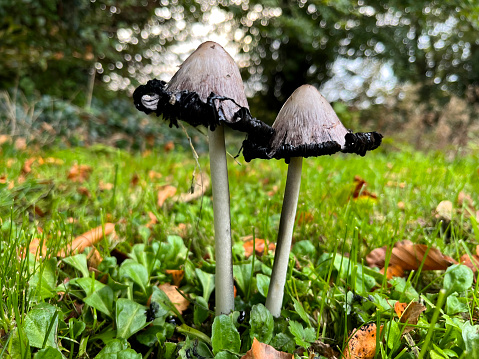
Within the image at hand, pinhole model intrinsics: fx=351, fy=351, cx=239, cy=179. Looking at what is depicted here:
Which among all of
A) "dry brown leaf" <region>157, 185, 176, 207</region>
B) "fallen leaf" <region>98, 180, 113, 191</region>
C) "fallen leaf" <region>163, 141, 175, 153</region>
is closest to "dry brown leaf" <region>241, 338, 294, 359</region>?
"dry brown leaf" <region>157, 185, 176, 207</region>

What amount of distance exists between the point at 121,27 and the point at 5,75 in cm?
183

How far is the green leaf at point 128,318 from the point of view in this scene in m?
1.09

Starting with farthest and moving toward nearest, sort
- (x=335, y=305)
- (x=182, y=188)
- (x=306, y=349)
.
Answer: (x=182, y=188) → (x=335, y=305) → (x=306, y=349)

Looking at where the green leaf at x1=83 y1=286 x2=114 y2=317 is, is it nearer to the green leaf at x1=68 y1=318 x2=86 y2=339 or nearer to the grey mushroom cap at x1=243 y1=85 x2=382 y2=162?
the green leaf at x1=68 y1=318 x2=86 y2=339

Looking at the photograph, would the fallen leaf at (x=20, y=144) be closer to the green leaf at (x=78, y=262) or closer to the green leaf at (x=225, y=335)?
the green leaf at (x=78, y=262)

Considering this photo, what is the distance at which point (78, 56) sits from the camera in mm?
Result: 5078

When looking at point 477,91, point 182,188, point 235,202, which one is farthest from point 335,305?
point 477,91

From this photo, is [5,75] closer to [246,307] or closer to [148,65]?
[148,65]

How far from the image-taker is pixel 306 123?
0.97 metres

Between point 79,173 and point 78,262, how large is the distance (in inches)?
67.4

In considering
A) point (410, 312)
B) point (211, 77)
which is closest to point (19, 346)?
point (211, 77)

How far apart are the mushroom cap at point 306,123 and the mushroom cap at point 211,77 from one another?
0.44 feet

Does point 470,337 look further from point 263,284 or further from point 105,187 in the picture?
point 105,187

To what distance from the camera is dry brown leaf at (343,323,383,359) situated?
1.01 metres
